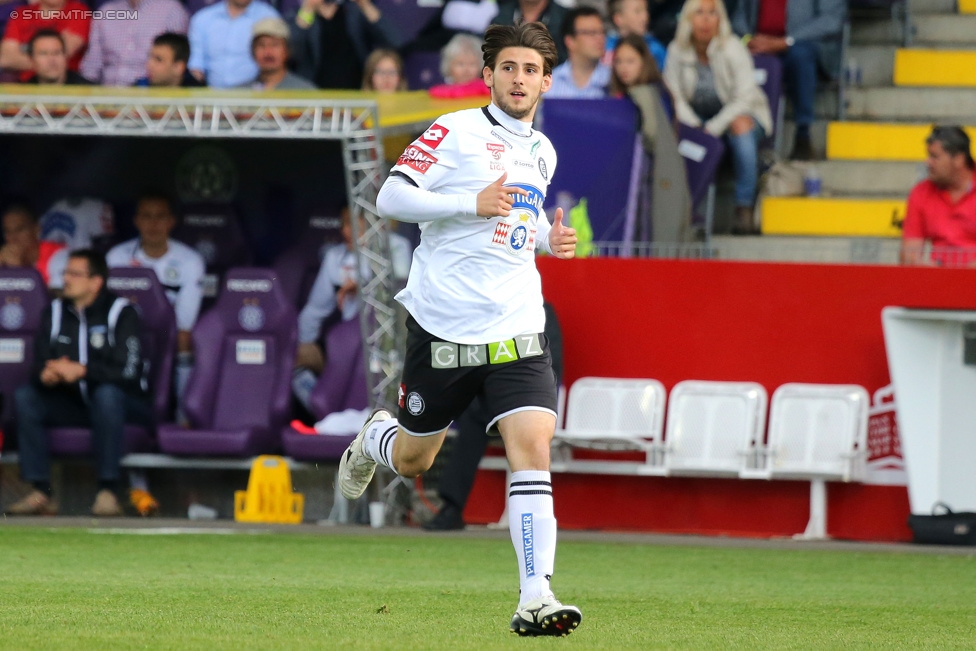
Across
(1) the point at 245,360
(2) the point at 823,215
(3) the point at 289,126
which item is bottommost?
(1) the point at 245,360

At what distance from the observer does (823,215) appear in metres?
13.8

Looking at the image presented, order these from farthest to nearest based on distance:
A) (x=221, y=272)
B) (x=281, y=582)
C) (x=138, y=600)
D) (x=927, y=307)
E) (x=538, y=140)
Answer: (x=221, y=272) → (x=927, y=307) → (x=281, y=582) → (x=138, y=600) → (x=538, y=140)

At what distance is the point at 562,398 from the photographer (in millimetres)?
11898

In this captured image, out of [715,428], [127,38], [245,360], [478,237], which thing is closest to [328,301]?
[245,360]

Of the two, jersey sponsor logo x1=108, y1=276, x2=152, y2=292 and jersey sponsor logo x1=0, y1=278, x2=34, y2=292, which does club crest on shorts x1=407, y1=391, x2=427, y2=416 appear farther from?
jersey sponsor logo x1=0, y1=278, x2=34, y2=292

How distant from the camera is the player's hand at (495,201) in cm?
582

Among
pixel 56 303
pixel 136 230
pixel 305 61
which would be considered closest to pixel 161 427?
pixel 56 303

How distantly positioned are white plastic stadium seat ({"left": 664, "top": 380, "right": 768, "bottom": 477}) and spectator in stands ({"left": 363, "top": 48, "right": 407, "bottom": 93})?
3.50 m

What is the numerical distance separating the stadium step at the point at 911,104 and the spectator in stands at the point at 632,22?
220cm

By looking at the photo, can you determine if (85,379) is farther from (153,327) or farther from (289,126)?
(289,126)

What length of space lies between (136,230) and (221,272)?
1044 millimetres

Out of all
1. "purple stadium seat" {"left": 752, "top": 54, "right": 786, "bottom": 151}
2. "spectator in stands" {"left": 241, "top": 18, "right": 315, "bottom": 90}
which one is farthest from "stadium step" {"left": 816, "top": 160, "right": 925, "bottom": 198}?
"spectator in stands" {"left": 241, "top": 18, "right": 315, "bottom": 90}

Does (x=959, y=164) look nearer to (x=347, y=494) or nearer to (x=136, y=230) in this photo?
(x=347, y=494)

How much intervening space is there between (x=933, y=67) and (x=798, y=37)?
5.70 feet
